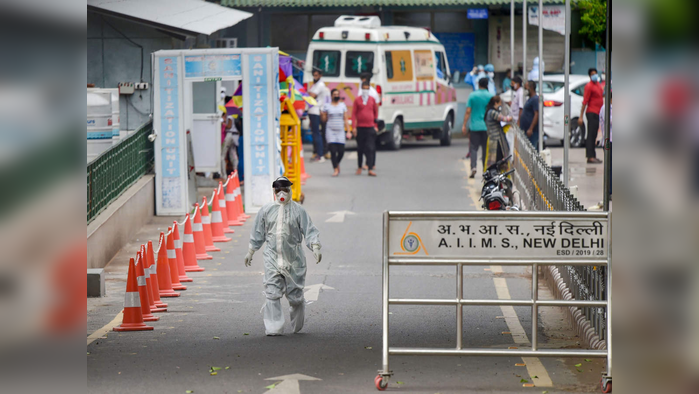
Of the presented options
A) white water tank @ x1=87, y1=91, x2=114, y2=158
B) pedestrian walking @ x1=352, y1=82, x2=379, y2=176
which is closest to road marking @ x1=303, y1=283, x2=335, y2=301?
white water tank @ x1=87, y1=91, x2=114, y2=158

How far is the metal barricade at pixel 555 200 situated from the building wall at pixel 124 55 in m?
7.18

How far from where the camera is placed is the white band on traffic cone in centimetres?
905

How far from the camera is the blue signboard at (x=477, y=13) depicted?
30.2 m

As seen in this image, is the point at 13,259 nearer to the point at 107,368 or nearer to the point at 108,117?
the point at 107,368

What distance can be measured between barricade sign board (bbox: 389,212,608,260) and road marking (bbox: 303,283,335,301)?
3.99 metres

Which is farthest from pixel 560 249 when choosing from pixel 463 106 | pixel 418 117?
pixel 463 106

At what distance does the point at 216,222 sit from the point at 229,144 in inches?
209

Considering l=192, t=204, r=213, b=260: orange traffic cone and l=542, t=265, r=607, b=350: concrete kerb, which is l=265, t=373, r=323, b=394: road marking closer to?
l=542, t=265, r=607, b=350: concrete kerb

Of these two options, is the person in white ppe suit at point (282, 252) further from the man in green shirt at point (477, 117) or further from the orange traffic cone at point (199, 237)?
the man in green shirt at point (477, 117)

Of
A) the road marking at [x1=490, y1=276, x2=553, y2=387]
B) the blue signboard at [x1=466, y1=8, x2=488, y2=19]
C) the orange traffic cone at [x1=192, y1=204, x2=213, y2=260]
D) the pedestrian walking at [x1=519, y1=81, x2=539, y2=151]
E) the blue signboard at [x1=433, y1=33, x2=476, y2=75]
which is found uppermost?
the blue signboard at [x1=466, y1=8, x2=488, y2=19]

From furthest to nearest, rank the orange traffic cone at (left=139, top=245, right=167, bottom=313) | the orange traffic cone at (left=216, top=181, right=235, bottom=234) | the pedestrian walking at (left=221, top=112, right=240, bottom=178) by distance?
the pedestrian walking at (left=221, top=112, right=240, bottom=178), the orange traffic cone at (left=216, top=181, right=235, bottom=234), the orange traffic cone at (left=139, top=245, right=167, bottom=313)

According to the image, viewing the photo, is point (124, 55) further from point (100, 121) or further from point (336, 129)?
point (336, 129)

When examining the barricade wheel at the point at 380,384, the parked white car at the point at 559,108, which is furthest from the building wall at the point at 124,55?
the barricade wheel at the point at 380,384

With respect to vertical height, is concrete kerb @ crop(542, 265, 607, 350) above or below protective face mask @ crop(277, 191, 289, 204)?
below
